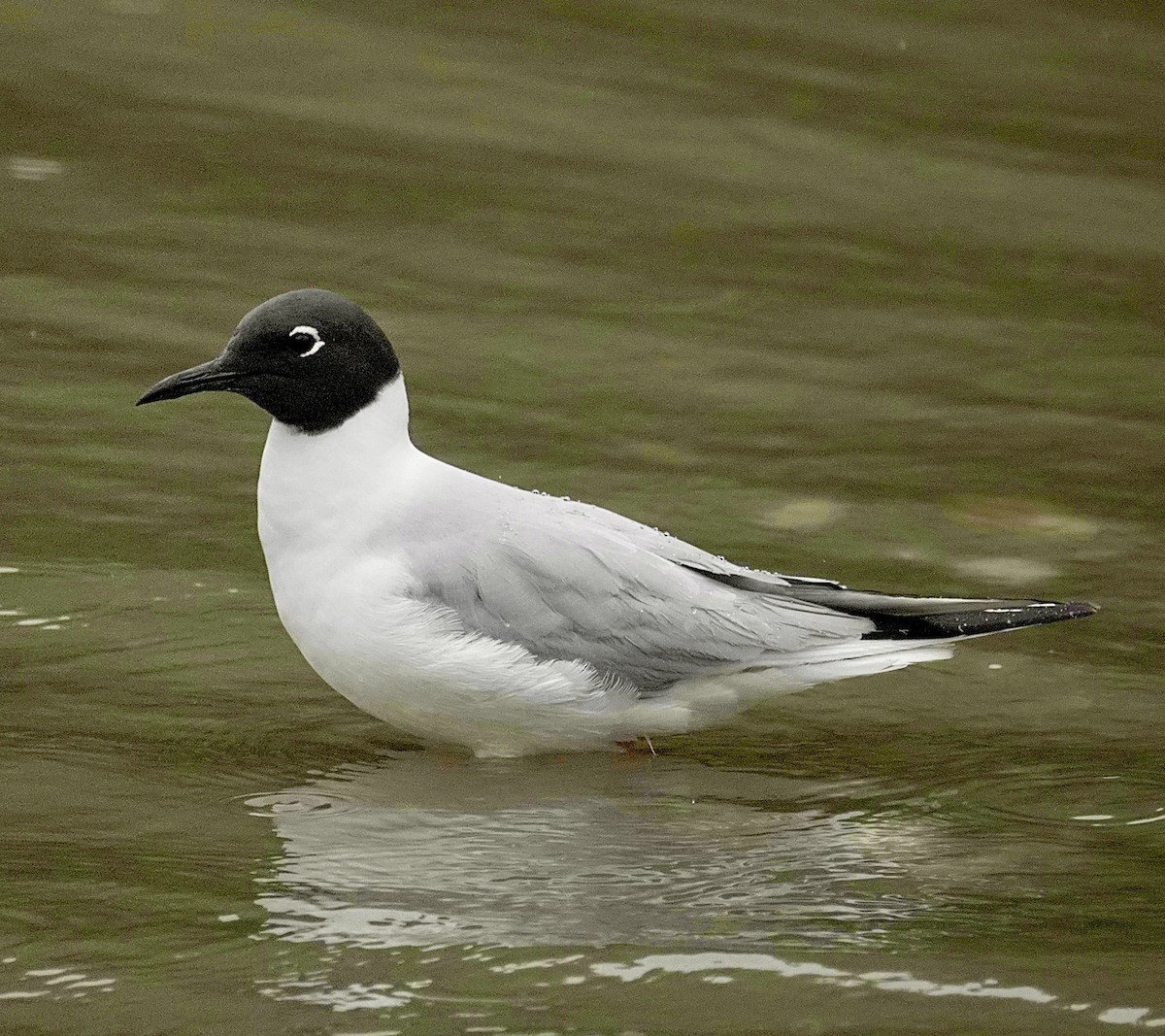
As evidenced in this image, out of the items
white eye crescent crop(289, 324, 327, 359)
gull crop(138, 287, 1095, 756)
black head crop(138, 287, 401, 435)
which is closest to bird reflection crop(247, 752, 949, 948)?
gull crop(138, 287, 1095, 756)

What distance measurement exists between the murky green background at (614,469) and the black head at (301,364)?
2.57ft

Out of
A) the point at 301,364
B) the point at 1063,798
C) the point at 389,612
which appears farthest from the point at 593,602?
the point at 1063,798

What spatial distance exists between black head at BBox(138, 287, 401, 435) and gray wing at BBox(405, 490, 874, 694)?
16.4 inches

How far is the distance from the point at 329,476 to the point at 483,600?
0.47 meters

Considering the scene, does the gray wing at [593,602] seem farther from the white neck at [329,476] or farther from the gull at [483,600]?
the white neck at [329,476]

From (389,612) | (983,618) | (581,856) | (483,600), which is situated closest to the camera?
(581,856)

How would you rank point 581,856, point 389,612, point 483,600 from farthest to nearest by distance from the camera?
point 483,600
point 389,612
point 581,856

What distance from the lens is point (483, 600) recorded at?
5023mm

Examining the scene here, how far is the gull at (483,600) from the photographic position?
4961mm

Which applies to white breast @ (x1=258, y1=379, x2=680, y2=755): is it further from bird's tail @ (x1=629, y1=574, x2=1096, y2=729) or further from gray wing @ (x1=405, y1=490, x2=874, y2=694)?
bird's tail @ (x1=629, y1=574, x2=1096, y2=729)

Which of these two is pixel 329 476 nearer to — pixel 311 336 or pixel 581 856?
pixel 311 336

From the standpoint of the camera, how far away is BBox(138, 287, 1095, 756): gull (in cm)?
496

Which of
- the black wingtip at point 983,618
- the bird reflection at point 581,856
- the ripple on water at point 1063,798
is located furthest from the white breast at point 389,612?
the ripple on water at point 1063,798

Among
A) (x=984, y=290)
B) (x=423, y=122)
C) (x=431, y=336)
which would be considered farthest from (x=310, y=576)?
(x=423, y=122)
